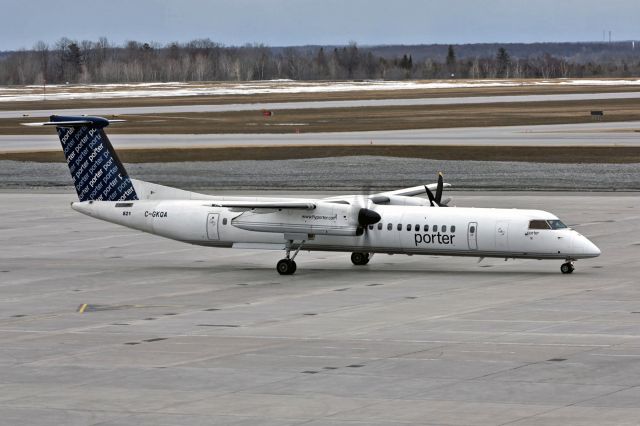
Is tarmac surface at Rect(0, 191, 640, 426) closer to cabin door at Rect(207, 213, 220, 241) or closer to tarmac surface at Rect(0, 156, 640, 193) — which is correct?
cabin door at Rect(207, 213, 220, 241)

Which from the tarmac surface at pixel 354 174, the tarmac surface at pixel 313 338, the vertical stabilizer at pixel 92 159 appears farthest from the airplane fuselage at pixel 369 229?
the tarmac surface at pixel 354 174

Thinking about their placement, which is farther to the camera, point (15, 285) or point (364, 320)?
point (15, 285)

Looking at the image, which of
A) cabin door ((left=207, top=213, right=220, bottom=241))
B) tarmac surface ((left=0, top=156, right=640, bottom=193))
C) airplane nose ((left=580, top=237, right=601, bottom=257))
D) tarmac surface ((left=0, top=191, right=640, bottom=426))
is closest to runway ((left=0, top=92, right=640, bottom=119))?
tarmac surface ((left=0, top=156, right=640, bottom=193))

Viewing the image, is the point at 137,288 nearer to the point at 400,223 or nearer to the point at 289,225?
the point at 289,225

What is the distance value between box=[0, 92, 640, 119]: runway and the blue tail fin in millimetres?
94223

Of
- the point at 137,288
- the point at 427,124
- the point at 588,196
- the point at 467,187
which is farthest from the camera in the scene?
the point at 427,124

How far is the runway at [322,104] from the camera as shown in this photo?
145m

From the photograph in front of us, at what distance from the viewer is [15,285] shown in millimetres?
40312

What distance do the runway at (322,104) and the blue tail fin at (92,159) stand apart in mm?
94223

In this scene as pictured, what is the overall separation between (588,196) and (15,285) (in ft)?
115

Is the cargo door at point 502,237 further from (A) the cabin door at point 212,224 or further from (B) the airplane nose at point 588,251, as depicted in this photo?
(A) the cabin door at point 212,224

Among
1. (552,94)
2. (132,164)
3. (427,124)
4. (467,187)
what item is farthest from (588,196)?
(552,94)

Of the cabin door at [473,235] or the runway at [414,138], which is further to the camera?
the runway at [414,138]

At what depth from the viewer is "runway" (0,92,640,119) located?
475 ft
